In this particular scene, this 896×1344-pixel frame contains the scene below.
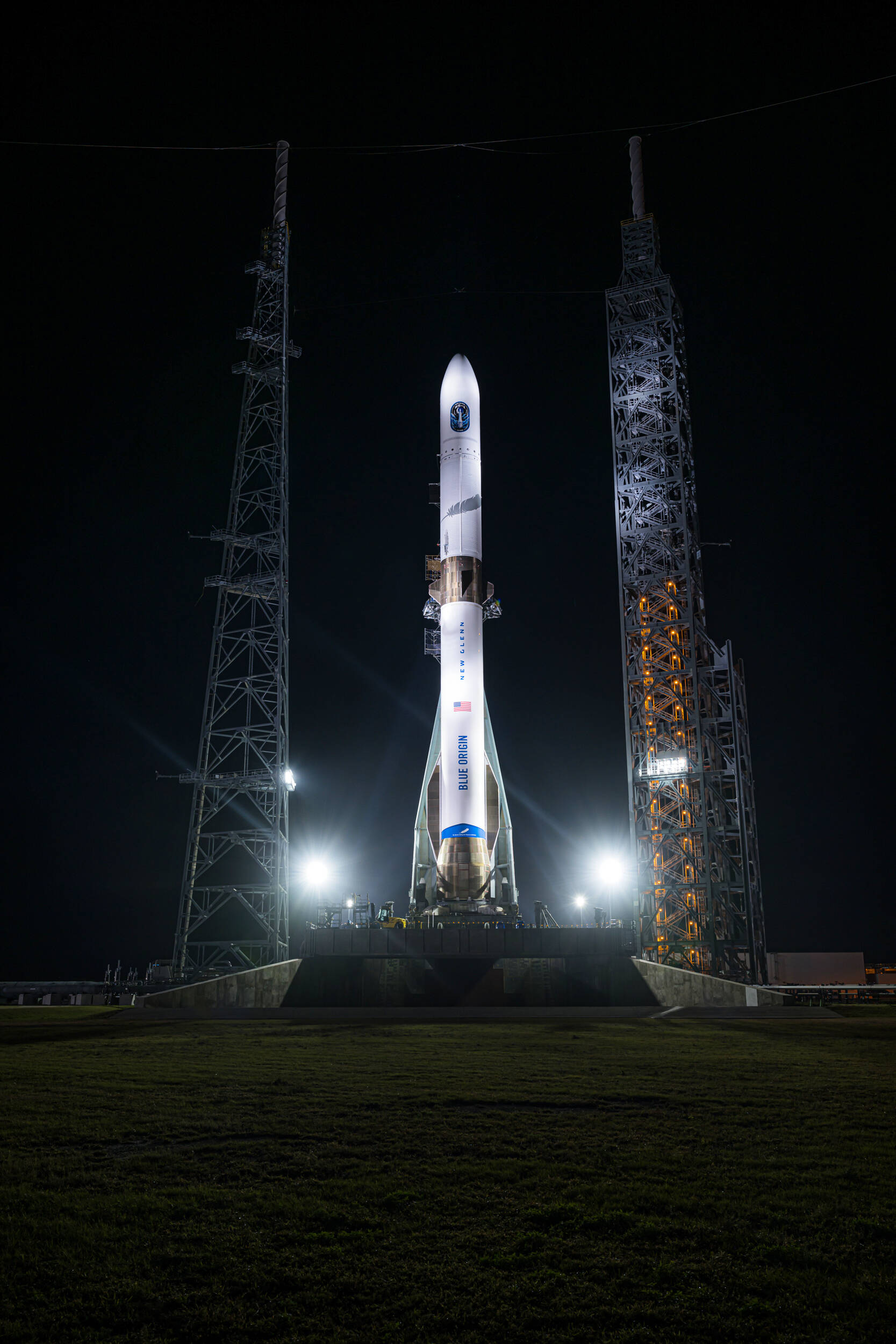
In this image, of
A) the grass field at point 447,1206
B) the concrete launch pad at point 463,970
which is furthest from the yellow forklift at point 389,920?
the grass field at point 447,1206

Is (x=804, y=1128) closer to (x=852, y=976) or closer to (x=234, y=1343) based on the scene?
(x=234, y=1343)

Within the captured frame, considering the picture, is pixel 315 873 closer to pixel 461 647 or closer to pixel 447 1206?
pixel 461 647

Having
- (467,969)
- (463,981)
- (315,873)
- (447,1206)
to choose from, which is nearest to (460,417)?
(315,873)

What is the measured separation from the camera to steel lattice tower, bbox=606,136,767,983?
157 ft

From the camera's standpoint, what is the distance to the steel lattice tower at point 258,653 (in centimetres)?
4459

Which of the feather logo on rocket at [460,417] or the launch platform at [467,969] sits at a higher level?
the feather logo on rocket at [460,417]

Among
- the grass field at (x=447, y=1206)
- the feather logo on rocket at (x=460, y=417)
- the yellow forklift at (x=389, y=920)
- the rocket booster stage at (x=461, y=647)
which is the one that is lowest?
the grass field at (x=447, y=1206)

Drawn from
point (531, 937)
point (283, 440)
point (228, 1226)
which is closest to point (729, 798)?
point (531, 937)

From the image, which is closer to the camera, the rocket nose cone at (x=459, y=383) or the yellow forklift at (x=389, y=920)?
the yellow forklift at (x=389, y=920)

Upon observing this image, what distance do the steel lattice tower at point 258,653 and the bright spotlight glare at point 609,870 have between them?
50.5 feet

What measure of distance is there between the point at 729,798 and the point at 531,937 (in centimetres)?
1976

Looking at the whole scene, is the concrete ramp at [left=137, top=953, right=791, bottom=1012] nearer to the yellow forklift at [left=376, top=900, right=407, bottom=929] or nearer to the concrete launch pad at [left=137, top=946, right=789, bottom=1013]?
the concrete launch pad at [left=137, top=946, right=789, bottom=1013]

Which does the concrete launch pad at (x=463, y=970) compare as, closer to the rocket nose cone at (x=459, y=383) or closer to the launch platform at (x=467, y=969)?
the launch platform at (x=467, y=969)

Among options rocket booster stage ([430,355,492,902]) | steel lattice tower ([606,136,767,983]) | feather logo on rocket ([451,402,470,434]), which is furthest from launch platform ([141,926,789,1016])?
feather logo on rocket ([451,402,470,434])
